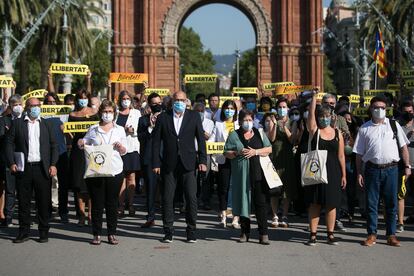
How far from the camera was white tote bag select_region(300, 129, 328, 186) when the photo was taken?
1070cm

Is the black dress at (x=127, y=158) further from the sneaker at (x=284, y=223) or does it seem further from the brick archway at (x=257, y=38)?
the brick archway at (x=257, y=38)

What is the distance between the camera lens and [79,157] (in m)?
12.9

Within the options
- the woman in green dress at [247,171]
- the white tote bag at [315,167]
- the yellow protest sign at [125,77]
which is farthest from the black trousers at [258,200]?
the yellow protest sign at [125,77]

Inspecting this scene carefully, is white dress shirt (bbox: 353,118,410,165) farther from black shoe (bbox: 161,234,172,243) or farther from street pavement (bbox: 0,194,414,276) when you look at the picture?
black shoe (bbox: 161,234,172,243)

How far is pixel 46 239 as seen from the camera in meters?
11.3

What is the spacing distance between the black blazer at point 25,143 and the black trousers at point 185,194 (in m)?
1.84

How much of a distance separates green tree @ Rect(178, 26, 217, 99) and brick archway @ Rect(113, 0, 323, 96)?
5996 centimetres

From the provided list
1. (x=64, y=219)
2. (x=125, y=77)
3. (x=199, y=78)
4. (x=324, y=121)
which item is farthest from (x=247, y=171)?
(x=199, y=78)

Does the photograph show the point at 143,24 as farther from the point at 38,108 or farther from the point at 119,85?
the point at 38,108

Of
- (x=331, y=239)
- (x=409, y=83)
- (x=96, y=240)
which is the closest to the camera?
(x=331, y=239)

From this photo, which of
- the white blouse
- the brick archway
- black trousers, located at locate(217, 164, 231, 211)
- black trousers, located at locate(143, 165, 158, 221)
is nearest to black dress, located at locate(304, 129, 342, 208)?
black trousers, located at locate(217, 164, 231, 211)

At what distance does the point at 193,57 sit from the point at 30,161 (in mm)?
101036

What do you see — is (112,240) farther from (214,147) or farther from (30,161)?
(214,147)

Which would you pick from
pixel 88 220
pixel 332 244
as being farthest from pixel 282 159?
pixel 88 220
